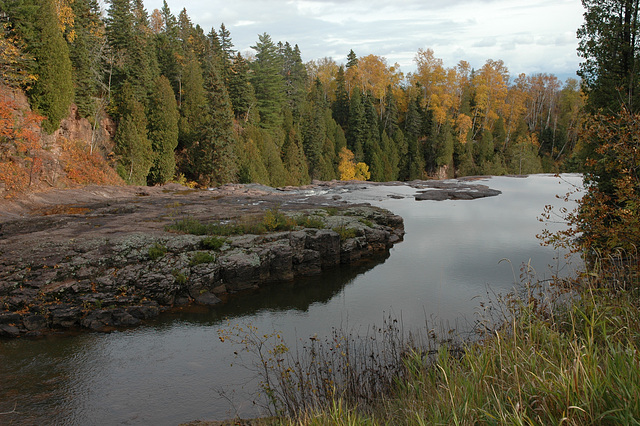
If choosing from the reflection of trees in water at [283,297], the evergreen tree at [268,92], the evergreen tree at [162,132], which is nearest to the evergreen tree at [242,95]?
the evergreen tree at [268,92]

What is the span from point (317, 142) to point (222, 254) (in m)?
47.5

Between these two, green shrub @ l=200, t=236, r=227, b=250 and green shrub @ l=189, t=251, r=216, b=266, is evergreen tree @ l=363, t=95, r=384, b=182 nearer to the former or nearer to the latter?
green shrub @ l=200, t=236, r=227, b=250

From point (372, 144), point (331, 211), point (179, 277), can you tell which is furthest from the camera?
point (372, 144)

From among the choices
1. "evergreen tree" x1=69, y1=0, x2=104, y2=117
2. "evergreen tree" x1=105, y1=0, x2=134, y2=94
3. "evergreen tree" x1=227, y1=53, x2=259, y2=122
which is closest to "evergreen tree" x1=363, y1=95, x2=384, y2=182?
"evergreen tree" x1=227, y1=53, x2=259, y2=122

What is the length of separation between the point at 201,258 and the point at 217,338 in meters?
4.13

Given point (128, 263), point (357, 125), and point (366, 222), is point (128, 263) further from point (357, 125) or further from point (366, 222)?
point (357, 125)

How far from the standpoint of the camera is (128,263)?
13.4 m

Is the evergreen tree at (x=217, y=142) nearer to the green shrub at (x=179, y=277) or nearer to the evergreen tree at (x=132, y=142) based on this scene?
the evergreen tree at (x=132, y=142)

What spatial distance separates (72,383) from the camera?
8359mm

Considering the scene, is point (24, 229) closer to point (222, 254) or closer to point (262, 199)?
point (222, 254)

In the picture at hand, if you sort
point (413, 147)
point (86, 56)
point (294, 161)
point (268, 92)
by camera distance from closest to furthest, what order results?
point (86, 56) < point (294, 161) < point (268, 92) < point (413, 147)

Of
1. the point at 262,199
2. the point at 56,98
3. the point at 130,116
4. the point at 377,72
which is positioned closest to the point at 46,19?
the point at 56,98

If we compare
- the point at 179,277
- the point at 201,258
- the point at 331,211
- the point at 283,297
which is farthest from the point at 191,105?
the point at 283,297

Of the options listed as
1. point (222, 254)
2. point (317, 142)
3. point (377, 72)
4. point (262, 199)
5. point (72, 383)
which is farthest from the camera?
point (377, 72)
